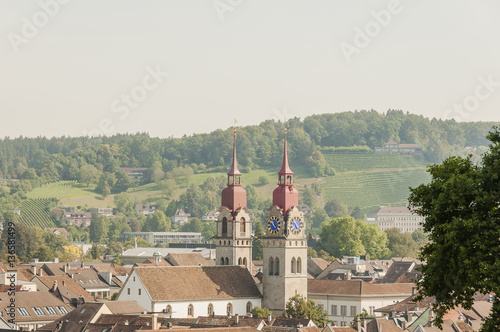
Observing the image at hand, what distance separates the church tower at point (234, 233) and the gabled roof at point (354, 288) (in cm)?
1292

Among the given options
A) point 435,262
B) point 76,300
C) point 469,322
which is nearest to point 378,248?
point 76,300

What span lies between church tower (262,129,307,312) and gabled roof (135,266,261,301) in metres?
1.56

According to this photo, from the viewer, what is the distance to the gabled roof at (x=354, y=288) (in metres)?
122

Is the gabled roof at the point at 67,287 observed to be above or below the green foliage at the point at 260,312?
below

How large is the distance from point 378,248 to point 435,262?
154656 mm

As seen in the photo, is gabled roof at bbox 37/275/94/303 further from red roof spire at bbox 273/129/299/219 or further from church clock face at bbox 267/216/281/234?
red roof spire at bbox 273/129/299/219

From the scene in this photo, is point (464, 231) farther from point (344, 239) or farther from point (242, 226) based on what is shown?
point (344, 239)

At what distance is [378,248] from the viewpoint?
196m

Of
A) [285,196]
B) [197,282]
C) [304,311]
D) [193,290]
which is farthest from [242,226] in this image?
[304,311]

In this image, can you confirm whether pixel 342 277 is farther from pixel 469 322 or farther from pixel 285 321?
pixel 285 321

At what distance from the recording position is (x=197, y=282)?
10494 centimetres

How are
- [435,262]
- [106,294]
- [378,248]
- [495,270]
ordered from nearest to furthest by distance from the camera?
[495,270]
[435,262]
[106,294]
[378,248]

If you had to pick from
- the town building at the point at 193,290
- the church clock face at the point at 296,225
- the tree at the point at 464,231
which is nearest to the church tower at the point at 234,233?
the town building at the point at 193,290

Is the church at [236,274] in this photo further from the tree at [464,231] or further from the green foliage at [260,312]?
the tree at [464,231]
